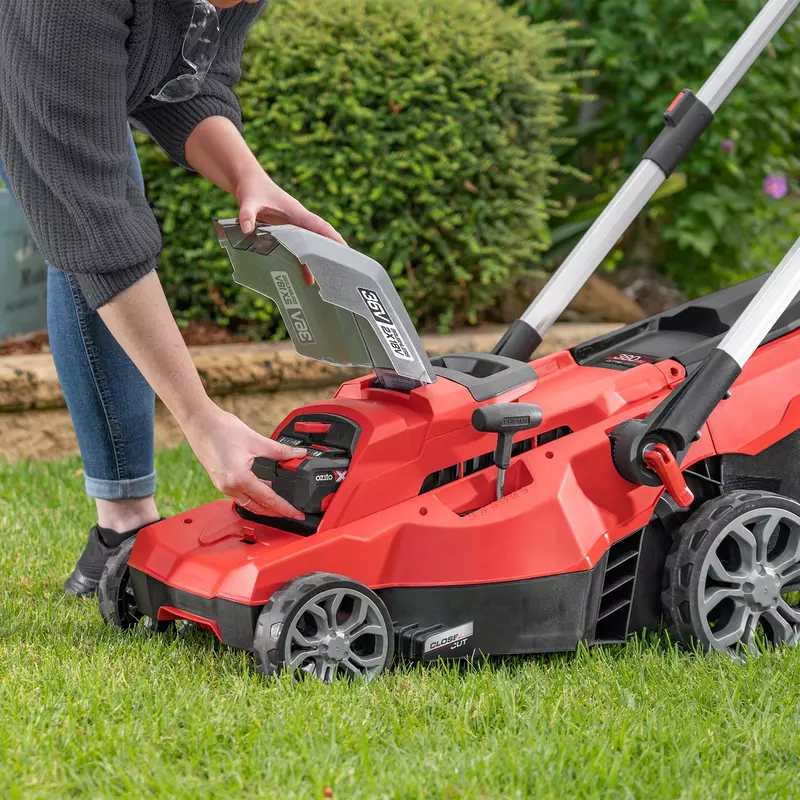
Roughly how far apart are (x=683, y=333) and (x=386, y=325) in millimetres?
729

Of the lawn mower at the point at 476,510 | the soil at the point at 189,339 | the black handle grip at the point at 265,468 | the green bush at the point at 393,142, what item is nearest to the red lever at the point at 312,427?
the lawn mower at the point at 476,510

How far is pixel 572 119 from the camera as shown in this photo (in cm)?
499

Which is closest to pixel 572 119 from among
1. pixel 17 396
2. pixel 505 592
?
pixel 17 396

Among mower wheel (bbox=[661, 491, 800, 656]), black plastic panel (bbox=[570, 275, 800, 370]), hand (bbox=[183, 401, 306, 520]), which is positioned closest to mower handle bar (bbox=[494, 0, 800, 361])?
black plastic panel (bbox=[570, 275, 800, 370])

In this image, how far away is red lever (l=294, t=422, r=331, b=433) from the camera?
1947 mm

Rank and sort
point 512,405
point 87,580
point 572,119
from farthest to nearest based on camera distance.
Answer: point 572,119 → point 87,580 → point 512,405

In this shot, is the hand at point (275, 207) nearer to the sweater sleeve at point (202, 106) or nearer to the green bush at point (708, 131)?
the sweater sleeve at point (202, 106)

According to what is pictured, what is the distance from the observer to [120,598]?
204 cm

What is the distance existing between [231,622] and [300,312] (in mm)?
569

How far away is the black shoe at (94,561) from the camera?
2277 mm

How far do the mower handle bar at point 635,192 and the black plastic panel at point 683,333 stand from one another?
0.13 metres

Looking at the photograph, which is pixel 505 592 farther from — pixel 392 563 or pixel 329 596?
pixel 329 596

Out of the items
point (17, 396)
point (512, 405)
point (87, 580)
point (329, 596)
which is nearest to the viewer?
point (329, 596)

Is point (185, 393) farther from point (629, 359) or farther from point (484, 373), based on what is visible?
point (629, 359)
